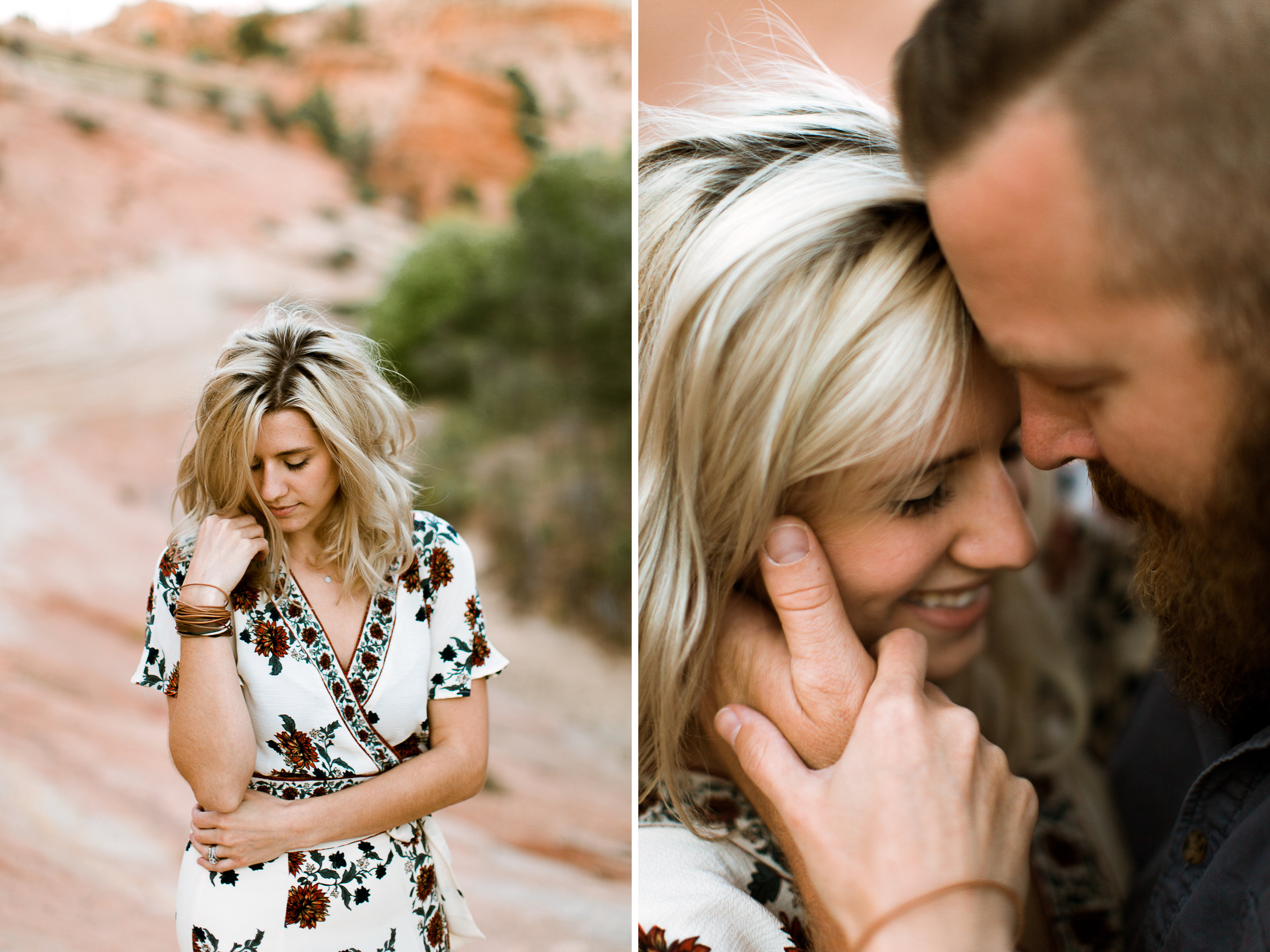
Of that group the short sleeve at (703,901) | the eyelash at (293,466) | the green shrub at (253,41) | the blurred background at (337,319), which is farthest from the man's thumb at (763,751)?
the green shrub at (253,41)

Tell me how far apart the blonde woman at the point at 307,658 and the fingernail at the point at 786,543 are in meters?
0.39

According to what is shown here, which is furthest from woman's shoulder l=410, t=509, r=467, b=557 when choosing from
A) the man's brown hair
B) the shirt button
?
the shirt button

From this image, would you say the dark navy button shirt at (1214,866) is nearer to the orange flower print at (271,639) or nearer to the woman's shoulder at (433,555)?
the woman's shoulder at (433,555)

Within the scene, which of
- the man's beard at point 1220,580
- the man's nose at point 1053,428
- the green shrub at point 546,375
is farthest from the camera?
the green shrub at point 546,375

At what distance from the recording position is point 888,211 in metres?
0.96

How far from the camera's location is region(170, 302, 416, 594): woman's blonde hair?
3.05ft

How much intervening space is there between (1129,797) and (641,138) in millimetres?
1364

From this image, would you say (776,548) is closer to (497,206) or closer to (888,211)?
(888,211)

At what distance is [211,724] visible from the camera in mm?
902

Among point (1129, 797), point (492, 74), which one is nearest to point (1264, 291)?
point (1129, 797)

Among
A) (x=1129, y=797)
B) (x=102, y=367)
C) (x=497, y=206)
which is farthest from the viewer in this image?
(x=497, y=206)

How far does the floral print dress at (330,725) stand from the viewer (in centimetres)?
95

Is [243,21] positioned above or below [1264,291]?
above

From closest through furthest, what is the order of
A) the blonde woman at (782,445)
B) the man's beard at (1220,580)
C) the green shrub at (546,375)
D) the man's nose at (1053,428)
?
1. the man's beard at (1220,580)
2. the man's nose at (1053,428)
3. the blonde woman at (782,445)
4. the green shrub at (546,375)
